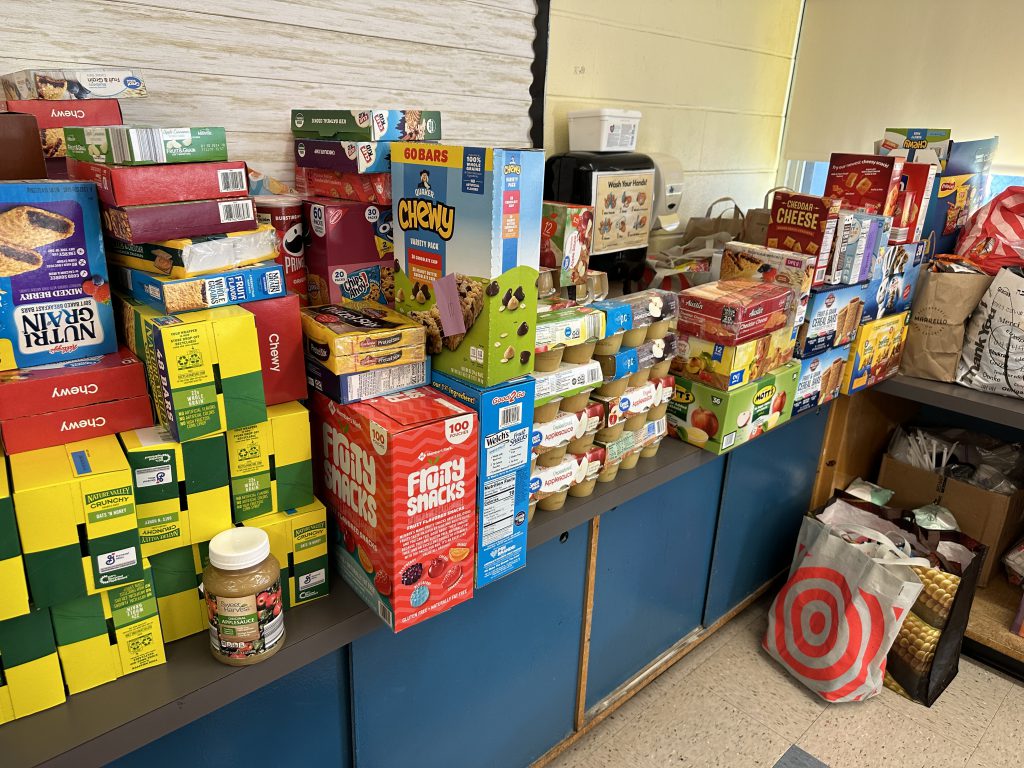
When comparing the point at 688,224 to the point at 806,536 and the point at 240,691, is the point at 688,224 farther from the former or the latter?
the point at 240,691

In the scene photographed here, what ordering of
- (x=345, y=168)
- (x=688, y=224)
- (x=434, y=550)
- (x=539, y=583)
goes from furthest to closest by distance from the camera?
(x=688, y=224), (x=539, y=583), (x=345, y=168), (x=434, y=550)

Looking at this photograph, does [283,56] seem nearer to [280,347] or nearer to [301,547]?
[280,347]

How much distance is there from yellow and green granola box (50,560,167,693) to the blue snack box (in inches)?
22.3

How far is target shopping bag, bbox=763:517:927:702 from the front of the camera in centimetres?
224

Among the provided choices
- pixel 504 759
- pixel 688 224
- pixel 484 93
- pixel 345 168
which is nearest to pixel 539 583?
pixel 504 759

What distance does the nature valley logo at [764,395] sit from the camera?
2068 millimetres

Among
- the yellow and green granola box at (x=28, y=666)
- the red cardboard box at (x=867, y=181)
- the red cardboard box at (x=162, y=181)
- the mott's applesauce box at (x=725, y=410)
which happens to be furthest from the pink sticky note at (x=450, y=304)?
the red cardboard box at (x=867, y=181)

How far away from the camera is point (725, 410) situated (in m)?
1.96

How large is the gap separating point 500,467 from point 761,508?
5.15ft

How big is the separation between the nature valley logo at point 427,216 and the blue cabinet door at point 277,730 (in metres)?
0.83

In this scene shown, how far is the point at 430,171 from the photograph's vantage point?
50.6 inches

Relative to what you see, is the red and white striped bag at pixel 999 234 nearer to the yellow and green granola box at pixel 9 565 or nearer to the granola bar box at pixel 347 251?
the granola bar box at pixel 347 251

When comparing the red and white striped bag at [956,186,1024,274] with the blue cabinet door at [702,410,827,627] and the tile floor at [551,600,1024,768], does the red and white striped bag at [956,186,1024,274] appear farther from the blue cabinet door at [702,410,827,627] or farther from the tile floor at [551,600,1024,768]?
the tile floor at [551,600,1024,768]

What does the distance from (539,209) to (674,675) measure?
1859mm
